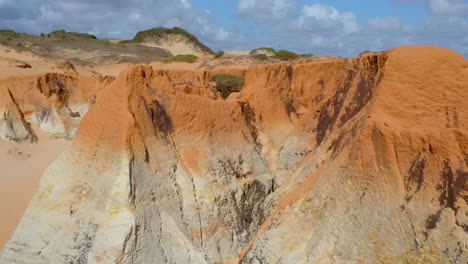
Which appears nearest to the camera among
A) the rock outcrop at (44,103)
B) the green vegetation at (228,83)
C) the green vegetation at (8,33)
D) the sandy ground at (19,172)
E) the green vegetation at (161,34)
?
the sandy ground at (19,172)

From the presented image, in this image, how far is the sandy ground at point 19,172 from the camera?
10253mm

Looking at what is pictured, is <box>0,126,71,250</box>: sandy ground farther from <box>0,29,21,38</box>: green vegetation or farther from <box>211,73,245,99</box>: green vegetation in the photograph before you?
<box>0,29,21,38</box>: green vegetation

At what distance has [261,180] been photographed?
8.48m

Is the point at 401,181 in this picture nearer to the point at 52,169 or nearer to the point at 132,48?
the point at 52,169

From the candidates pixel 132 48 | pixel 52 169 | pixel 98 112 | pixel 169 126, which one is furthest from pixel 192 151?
pixel 132 48

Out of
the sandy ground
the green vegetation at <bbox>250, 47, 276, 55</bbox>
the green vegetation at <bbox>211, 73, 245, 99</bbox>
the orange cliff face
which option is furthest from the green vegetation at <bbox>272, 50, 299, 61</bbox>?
the orange cliff face

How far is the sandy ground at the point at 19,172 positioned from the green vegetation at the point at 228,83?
7.20m

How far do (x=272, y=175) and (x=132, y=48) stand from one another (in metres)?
46.1

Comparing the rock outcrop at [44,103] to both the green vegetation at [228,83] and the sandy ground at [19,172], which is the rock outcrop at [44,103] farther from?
the green vegetation at [228,83]

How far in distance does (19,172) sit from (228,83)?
8.80 metres

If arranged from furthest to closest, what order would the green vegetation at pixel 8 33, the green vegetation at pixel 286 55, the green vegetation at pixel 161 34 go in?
the green vegetation at pixel 161 34 < the green vegetation at pixel 8 33 < the green vegetation at pixel 286 55

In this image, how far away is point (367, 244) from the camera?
4.99 meters

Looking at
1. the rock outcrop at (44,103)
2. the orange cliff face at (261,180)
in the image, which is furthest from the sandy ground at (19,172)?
the orange cliff face at (261,180)

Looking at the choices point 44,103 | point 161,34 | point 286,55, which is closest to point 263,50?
point 286,55
